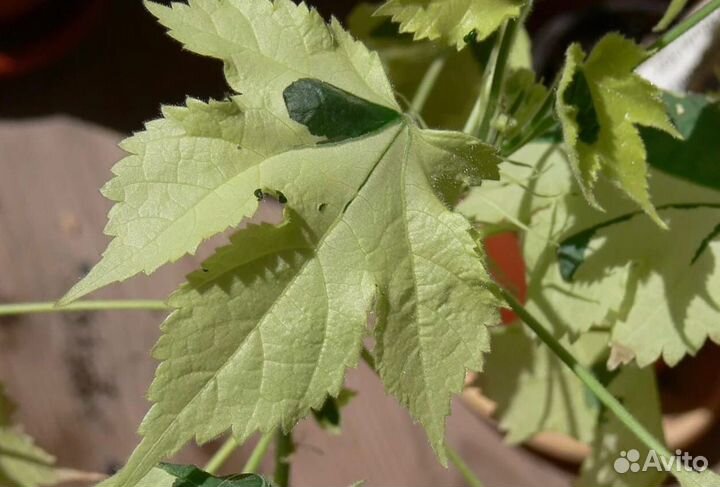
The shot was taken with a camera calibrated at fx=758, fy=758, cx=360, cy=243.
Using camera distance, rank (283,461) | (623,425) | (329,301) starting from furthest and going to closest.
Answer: (623,425), (283,461), (329,301)

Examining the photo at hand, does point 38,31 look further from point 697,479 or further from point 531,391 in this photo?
point 697,479

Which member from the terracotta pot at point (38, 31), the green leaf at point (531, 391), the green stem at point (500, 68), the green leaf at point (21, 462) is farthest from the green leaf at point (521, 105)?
the terracotta pot at point (38, 31)

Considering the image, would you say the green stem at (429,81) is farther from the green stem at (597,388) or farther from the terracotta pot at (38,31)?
the terracotta pot at (38,31)

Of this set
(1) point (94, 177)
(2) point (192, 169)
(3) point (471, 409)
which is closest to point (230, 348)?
(2) point (192, 169)

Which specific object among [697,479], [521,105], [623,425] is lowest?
[623,425]

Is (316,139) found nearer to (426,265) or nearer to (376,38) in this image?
(426,265)

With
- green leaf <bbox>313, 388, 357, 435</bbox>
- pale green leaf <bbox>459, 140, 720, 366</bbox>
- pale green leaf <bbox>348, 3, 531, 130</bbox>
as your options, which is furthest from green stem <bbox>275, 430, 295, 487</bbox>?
pale green leaf <bbox>348, 3, 531, 130</bbox>

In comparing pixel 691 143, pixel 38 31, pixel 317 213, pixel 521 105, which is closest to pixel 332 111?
pixel 317 213
